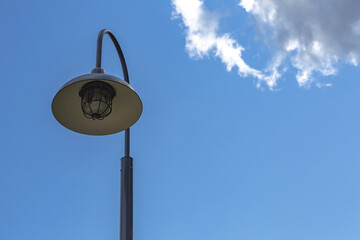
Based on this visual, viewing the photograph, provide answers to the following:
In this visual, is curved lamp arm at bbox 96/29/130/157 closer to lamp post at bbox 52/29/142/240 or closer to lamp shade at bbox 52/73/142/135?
lamp post at bbox 52/29/142/240

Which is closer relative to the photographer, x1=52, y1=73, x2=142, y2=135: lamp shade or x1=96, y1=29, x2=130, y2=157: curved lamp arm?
x1=52, y1=73, x2=142, y2=135: lamp shade

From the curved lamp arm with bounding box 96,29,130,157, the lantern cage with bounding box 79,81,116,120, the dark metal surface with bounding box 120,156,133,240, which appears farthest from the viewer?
the curved lamp arm with bounding box 96,29,130,157

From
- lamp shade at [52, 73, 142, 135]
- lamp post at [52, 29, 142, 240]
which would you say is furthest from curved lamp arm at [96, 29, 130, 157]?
lamp shade at [52, 73, 142, 135]

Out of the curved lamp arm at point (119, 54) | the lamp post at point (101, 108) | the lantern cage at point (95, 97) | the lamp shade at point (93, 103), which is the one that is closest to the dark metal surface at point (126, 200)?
the lamp post at point (101, 108)

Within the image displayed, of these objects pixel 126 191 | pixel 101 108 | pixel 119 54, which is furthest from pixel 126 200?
pixel 119 54

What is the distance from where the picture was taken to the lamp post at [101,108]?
181 inches

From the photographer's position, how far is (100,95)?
4.75 metres

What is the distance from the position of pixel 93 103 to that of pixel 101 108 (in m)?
A: 0.13

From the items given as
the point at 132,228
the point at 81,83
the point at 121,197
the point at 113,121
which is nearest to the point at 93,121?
the point at 113,121

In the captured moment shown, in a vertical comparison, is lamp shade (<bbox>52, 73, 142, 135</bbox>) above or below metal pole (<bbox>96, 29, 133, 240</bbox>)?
above

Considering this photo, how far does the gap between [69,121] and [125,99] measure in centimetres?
77

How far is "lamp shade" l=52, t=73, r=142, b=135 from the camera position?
463cm

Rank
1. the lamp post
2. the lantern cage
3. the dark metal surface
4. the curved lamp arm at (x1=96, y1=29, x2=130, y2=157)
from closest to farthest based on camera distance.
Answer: the dark metal surface
the lamp post
the lantern cage
the curved lamp arm at (x1=96, y1=29, x2=130, y2=157)

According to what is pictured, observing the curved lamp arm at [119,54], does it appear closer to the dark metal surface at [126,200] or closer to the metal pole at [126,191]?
the metal pole at [126,191]
